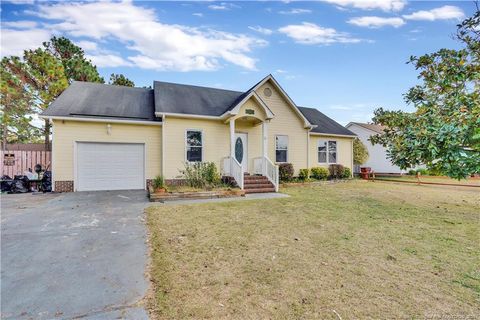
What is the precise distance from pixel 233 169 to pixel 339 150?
9214 millimetres

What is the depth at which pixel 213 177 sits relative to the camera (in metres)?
10.8

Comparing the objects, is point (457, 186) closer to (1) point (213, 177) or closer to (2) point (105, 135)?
(1) point (213, 177)

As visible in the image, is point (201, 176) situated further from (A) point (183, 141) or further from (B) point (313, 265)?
(B) point (313, 265)

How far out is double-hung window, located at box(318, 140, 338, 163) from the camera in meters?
15.8

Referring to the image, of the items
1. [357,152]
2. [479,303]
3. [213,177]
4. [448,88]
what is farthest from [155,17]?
[357,152]

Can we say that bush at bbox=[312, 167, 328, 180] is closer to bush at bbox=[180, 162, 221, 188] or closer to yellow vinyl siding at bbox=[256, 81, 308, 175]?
yellow vinyl siding at bbox=[256, 81, 308, 175]

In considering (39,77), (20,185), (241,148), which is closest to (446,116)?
(241,148)

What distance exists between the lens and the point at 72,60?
17.8 m

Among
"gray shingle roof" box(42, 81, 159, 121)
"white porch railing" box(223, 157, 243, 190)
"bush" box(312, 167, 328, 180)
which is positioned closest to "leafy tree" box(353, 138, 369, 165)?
"bush" box(312, 167, 328, 180)

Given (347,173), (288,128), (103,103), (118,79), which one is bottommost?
(347,173)

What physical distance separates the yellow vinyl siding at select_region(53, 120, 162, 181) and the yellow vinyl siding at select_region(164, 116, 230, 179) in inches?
23.5

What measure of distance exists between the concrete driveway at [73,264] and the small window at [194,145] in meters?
5.30

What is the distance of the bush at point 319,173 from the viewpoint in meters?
14.9

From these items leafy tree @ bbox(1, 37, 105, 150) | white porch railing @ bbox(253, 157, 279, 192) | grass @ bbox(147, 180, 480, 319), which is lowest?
grass @ bbox(147, 180, 480, 319)
